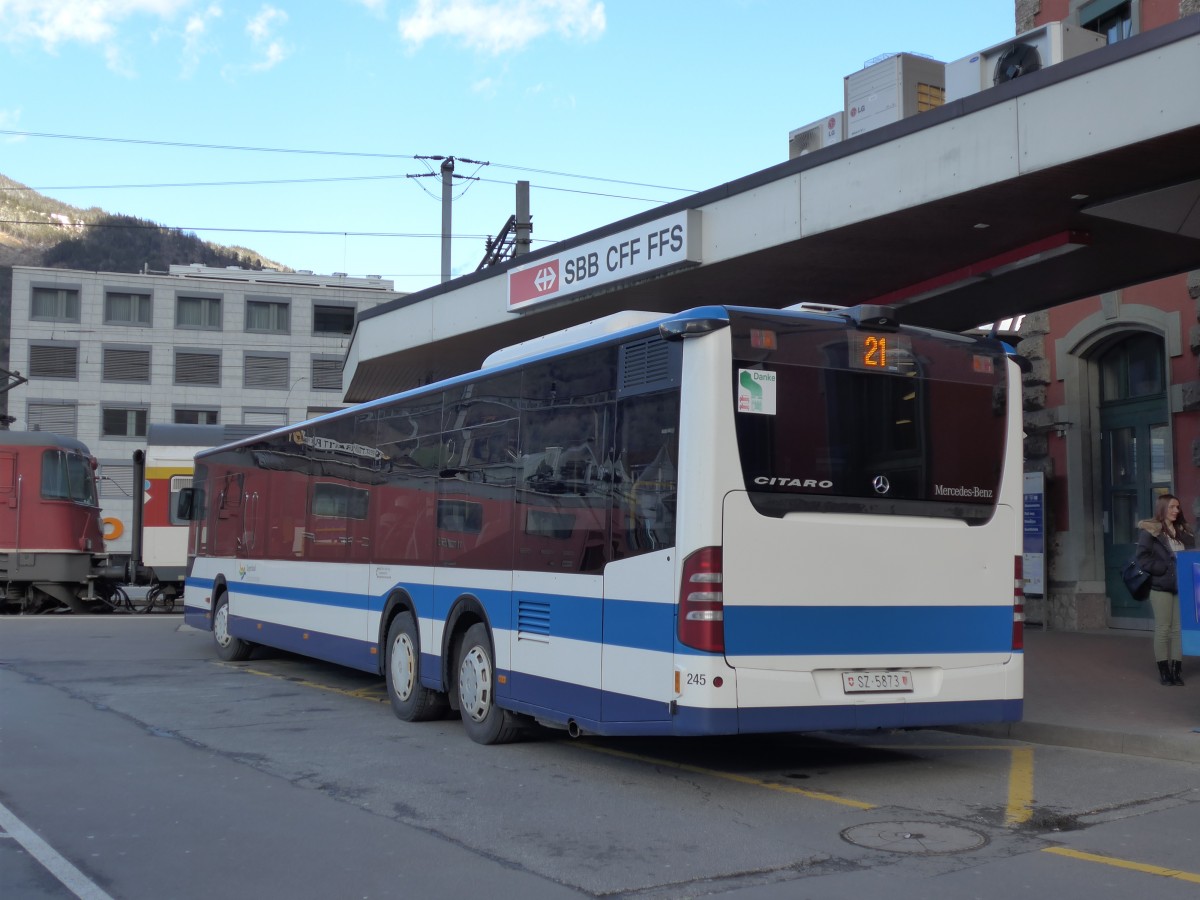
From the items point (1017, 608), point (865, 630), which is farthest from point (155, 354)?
point (865, 630)

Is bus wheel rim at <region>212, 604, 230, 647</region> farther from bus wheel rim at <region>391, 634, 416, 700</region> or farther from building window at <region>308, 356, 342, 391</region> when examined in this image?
building window at <region>308, 356, 342, 391</region>

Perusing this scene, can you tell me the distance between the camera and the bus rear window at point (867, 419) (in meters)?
7.95

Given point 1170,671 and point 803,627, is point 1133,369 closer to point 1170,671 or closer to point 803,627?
point 1170,671

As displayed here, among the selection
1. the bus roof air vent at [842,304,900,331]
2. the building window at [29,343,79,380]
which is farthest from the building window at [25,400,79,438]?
the bus roof air vent at [842,304,900,331]

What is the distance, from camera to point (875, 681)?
824cm

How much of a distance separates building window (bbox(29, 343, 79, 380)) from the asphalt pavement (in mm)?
61728

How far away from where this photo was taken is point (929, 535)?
850cm

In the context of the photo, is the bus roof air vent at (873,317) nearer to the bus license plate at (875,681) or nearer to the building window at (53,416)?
the bus license plate at (875,681)

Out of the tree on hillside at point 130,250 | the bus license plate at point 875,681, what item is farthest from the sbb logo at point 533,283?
the tree on hillside at point 130,250

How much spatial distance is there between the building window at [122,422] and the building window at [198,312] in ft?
17.1

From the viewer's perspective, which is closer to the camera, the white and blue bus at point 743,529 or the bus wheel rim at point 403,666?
the white and blue bus at point 743,529

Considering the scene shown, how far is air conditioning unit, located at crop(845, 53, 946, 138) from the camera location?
15328mm

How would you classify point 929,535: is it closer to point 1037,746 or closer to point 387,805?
point 1037,746

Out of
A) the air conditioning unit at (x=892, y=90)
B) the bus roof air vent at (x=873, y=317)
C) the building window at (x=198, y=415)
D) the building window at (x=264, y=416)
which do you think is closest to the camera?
the bus roof air vent at (x=873, y=317)
